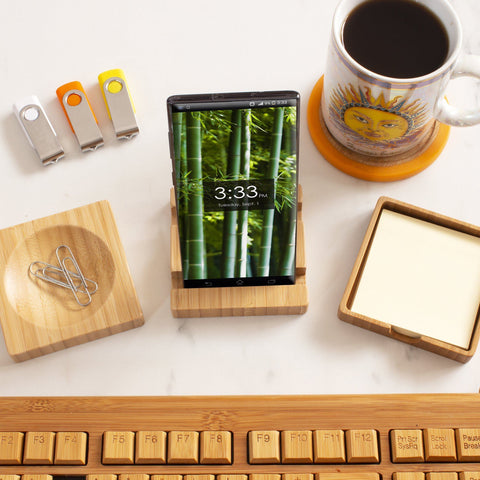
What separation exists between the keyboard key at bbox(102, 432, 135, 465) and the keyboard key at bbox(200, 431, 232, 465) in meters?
0.06

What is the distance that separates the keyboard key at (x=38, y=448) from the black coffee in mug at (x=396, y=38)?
433 millimetres

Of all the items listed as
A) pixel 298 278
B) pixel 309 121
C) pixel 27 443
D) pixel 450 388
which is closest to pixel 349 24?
pixel 309 121

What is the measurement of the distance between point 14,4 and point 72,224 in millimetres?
288

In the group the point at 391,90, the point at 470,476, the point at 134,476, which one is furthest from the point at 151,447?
the point at 391,90

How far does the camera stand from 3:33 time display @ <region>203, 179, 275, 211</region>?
1.97ft

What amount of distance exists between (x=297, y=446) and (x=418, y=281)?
208mm

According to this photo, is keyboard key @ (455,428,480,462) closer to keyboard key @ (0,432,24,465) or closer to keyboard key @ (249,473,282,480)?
keyboard key @ (249,473,282,480)

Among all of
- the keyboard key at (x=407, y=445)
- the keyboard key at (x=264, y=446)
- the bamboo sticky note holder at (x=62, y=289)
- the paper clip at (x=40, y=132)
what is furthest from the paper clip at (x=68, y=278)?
the keyboard key at (x=407, y=445)

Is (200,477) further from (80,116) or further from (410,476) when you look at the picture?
(80,116)

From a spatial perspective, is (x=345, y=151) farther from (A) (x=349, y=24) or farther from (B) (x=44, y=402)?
(B) (x=44, y=402)

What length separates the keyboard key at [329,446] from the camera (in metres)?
0.54

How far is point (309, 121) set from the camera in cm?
70

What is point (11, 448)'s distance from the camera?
21.3 inches

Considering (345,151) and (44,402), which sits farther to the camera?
(345,151)
